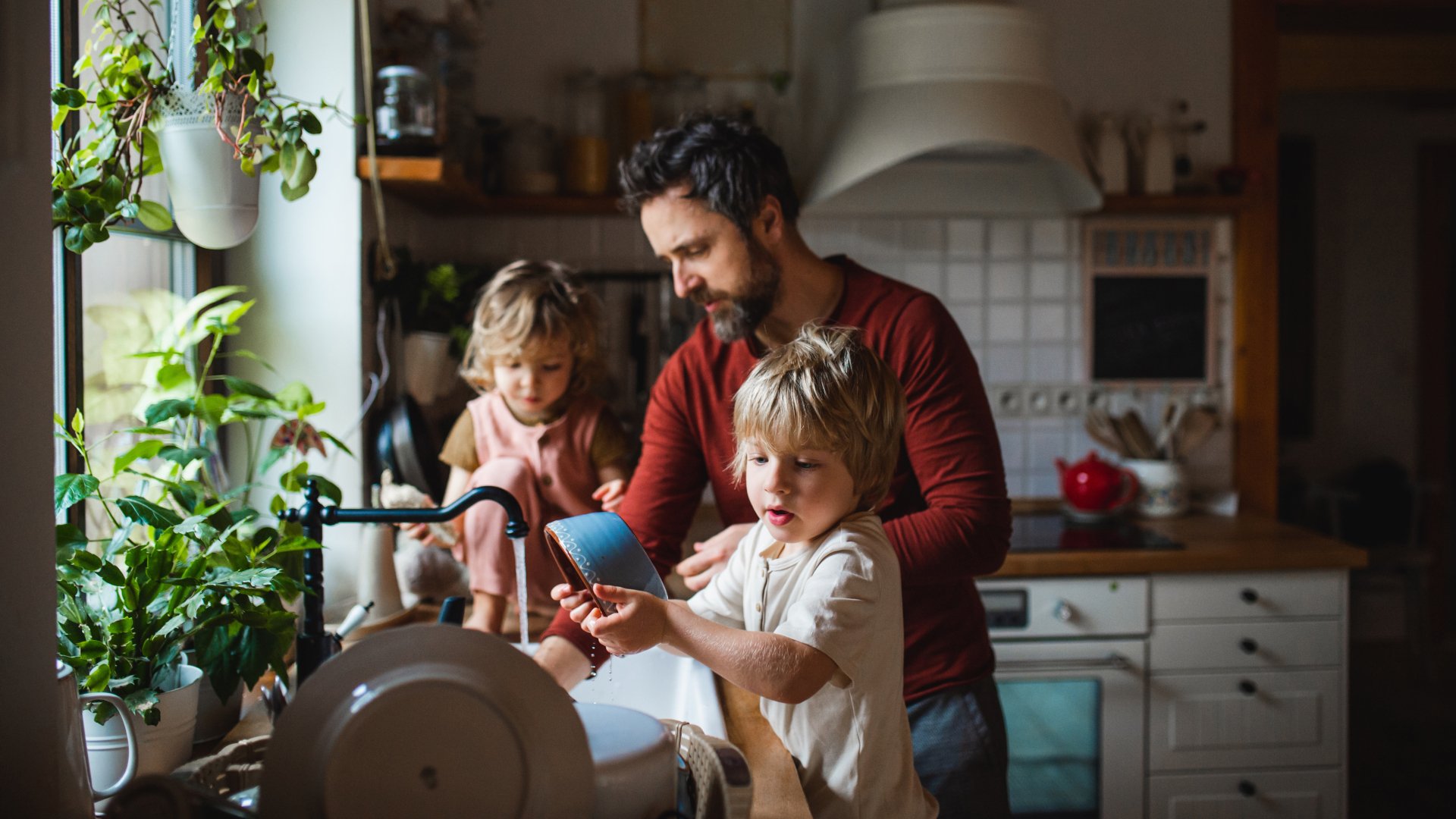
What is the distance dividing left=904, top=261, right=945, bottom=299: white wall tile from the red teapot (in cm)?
62

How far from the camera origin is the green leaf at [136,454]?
1.19 m

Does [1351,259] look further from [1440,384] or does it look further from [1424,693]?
[1424,693]

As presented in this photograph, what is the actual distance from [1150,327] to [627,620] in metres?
2.54

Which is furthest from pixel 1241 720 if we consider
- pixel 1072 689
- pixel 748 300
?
pixel 748 300

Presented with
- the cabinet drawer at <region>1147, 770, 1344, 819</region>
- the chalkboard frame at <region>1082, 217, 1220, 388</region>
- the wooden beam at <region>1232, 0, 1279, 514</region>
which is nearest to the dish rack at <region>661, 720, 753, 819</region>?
the cabinet drawer at <region>1147, 770, 1344, 819</region>

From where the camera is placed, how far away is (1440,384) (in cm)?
470

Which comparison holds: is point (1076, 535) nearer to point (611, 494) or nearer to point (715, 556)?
point (611, 494)

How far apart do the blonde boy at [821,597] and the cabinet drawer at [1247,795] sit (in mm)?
1643

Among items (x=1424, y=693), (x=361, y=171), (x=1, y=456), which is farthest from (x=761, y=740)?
(x=1424, y=693)

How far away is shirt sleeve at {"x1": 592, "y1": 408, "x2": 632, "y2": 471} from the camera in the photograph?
6.15 feet

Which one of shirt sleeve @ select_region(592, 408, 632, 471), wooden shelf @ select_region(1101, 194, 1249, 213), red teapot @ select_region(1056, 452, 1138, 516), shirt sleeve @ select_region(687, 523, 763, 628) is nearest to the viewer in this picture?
shirt sleeve @ select_region(687, 523, 763, 628)

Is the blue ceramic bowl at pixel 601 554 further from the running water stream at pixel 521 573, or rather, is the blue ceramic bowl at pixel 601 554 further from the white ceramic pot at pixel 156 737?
the white ceramic pot at pixel 156 737

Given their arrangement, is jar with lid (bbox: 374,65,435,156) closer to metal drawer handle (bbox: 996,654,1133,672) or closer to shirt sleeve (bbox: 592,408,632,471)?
shirt sleeve (bbox: 592,408,632,471)

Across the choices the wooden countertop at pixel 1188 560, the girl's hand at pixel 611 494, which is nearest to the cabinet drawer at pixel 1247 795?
the wooden countertop at pixel 1188 560
